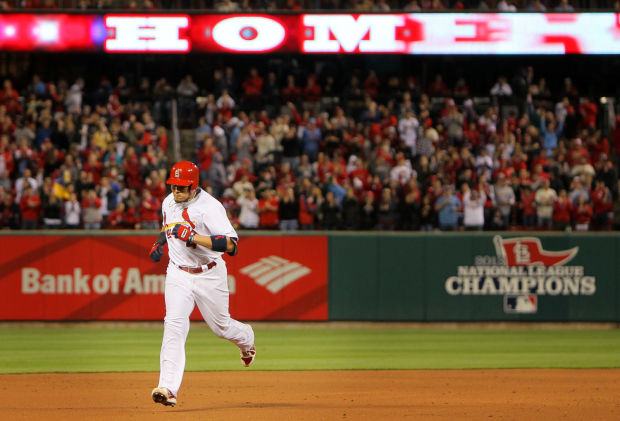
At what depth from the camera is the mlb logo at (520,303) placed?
17688 mm

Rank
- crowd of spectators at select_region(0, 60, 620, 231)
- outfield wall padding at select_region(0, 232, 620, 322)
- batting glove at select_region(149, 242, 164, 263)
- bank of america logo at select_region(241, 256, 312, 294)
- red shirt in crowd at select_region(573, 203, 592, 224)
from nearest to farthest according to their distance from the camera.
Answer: batting glove at select_region(149, 242, 164, 263) → outfield wall padding at select_region(0, 232, 620, 322) → bank of america logo at select_region(241, 256, 312, 294) → crowd of spectators at select_region(0, 60, 620, 231) → red shirt in crowd at select_region(573, 203, 592, 224)

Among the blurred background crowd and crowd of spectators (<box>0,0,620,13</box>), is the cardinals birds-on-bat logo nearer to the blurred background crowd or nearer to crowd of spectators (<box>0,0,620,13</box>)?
the blurred background crowd

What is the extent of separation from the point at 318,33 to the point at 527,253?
8.83 m

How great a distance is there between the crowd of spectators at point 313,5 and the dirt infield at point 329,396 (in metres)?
14.2

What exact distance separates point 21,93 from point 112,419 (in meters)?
18.8

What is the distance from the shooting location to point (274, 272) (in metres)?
17.8

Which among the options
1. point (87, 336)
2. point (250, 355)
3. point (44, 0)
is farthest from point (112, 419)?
point (44, 0)

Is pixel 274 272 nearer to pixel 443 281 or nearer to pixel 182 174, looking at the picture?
pixel 443 281

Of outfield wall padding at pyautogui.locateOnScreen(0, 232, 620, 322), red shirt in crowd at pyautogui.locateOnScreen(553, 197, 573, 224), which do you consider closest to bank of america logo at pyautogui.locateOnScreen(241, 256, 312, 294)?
outfield wall padding at pyautogui.locateOnScreen(0, 232, 620, 322)

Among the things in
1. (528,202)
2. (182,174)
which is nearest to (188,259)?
(182,174)

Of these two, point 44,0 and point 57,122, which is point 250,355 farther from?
point 44,0

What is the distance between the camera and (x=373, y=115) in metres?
22.8

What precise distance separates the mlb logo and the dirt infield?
5.61 m

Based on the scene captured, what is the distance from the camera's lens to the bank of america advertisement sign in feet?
78.6
